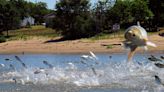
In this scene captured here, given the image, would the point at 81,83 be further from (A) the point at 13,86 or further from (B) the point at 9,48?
(B) the point at 9,48

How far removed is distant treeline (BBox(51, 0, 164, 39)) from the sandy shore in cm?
445

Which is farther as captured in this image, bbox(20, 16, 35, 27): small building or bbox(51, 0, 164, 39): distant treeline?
bbox(20, 16, 35, 27): small building

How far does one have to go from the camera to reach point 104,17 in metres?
67.9

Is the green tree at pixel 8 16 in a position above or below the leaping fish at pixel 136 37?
below

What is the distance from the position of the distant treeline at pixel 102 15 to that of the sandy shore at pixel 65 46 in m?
4.45

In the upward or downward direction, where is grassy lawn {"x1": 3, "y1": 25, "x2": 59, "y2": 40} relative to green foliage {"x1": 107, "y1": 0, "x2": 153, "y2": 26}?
downward

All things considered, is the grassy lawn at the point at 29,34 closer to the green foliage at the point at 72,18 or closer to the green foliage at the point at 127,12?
the green foliage at the point at 72,18

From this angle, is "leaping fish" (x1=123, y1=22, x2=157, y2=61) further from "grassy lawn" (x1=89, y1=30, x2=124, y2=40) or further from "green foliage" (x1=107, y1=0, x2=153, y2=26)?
"green foliage" (x1=107, y1=0, x2=153, y2=26)

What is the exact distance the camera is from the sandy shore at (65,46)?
47487mm

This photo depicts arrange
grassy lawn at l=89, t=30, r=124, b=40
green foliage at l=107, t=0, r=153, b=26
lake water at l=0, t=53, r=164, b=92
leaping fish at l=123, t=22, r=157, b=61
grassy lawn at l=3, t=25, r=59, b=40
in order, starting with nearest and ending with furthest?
leaping fish at l=123, t=22, r=157, b=61
lake water at l=0, t=53, r=164, b=92
grassy lawn at l=89, t=30, r=124, b=40
green foliage at l=107, t=0, r=153, b=26
grassy lawn at l=3, t=25, r=59, b=40

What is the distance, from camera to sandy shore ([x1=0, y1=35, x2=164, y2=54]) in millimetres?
47487

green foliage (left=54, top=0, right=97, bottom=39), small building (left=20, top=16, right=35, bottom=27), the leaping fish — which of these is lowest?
small building (left=20, top=16, right=35, bottom=27)

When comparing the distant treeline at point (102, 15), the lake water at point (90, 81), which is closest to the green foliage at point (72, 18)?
the distant treeline at point (102, 15)

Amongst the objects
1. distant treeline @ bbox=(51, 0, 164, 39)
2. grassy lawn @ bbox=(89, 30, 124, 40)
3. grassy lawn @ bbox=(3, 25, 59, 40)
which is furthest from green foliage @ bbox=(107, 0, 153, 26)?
grassy lawn @ bbox=(3, 25, 59, 40)
